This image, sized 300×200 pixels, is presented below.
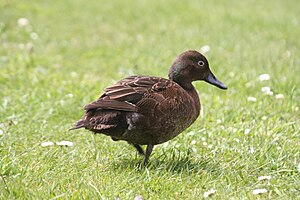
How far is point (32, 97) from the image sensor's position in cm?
695

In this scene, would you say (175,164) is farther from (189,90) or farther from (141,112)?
(189,90)

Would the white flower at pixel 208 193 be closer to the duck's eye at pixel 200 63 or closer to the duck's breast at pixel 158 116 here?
the duck's breast at pixel 158 116

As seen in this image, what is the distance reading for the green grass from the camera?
4359 mm

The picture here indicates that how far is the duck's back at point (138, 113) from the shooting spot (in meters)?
4.62

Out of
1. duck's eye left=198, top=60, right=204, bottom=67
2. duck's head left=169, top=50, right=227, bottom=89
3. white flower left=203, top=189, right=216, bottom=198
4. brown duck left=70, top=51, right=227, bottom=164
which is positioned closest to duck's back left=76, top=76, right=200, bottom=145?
brown duck left=70, top=51, right=227, bottom=164

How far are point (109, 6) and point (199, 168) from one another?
9.27m

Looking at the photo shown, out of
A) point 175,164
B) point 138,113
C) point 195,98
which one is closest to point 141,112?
point 138,113

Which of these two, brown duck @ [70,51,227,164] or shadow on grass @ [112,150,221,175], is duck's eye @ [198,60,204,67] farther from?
shadow on grass @ [112,150,221,175]

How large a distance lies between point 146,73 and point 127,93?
3.93 m

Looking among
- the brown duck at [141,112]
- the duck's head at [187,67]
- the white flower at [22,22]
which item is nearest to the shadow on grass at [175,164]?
the brown duck at [141,112]

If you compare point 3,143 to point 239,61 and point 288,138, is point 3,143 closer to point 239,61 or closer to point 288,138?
point 288,138

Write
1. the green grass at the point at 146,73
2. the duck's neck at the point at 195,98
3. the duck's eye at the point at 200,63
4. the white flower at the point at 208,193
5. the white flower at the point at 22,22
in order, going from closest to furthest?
the white flower at the point at 208,193, the green grass at the point at 146,73, the duck's neck at the point at 195,98, the duck's eye at the point at 200,63, the white flower at the point at 22,22

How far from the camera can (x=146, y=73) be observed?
8.60 m

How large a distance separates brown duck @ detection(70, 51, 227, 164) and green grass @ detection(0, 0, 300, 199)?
0.93 ft
